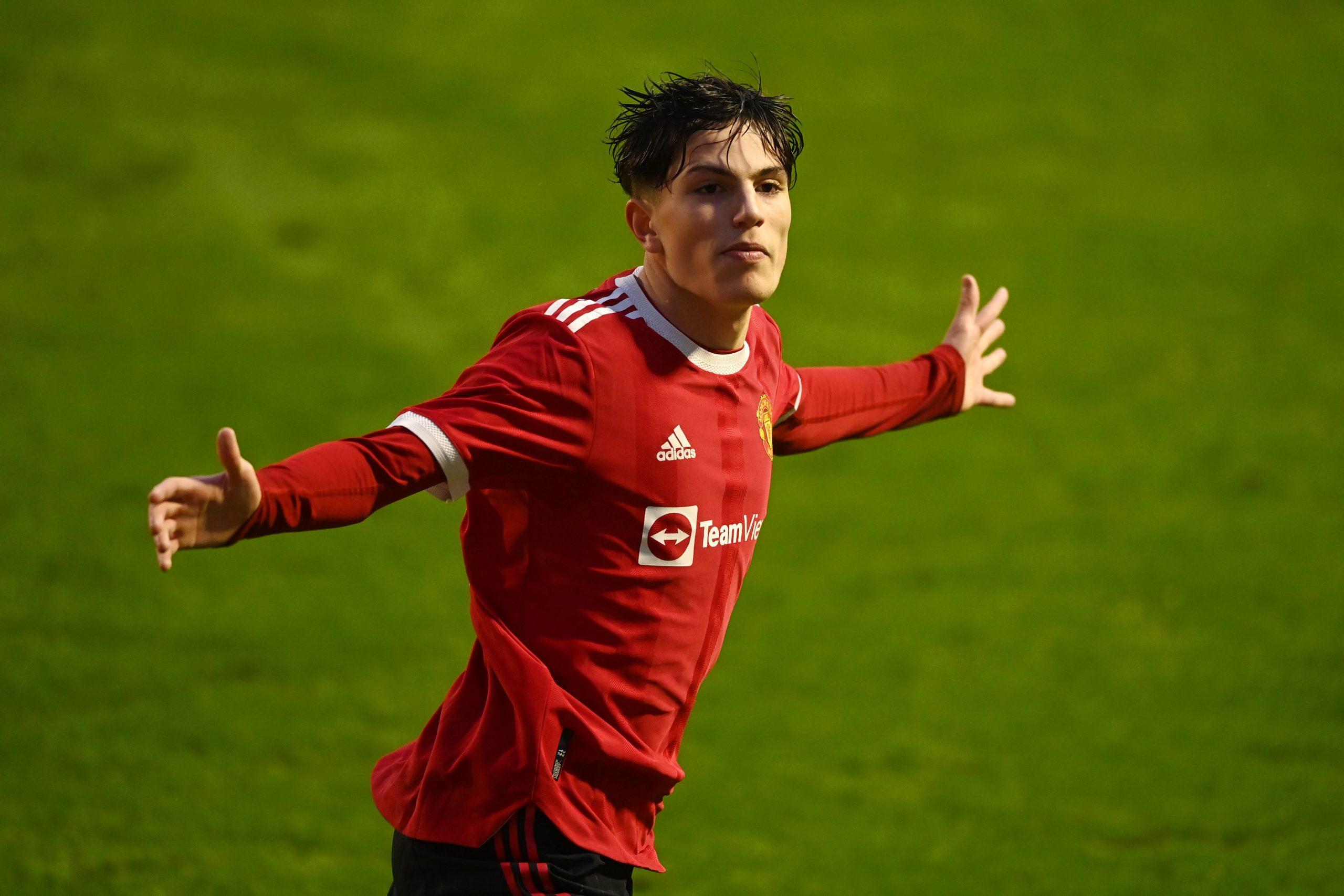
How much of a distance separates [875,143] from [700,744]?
13.6 ft

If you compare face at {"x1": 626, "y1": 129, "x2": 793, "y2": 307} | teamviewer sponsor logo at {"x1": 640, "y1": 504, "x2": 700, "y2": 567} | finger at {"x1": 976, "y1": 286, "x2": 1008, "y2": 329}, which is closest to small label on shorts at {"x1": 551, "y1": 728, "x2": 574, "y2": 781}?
teamviewer sponsor logo at {"x1": 640, "y1": 504, "x2": 700, "y2": 567}

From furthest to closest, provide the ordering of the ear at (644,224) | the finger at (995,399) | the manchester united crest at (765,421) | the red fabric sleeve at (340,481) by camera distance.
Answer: the finger at (995,399), the manchester united crest at (765,421), the ear at (644,224), the red fabric sleeve at (340,481)

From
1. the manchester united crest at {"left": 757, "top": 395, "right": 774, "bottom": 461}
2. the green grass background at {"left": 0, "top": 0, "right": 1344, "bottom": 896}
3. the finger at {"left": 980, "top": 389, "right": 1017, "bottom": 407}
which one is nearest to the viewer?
the manchester united crest at {"left": 757, "top": 395, "right": 774, "bottom": 461}

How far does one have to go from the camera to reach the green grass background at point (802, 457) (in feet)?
15.9

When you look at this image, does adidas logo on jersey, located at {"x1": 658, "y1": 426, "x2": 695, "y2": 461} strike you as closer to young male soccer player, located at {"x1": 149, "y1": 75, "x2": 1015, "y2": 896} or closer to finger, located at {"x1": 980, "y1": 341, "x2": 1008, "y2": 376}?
young male soccer player, located at {"x1": 149, "y1": 75, "x2": 1015, "y2": 896}

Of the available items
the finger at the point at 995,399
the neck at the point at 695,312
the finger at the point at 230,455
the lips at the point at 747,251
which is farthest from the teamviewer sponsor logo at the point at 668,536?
the finger at the point at 995,399

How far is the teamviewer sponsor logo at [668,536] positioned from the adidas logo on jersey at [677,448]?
0.27 feet

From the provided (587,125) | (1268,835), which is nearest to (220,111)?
(587,125)

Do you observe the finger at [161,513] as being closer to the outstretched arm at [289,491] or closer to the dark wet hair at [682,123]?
the outstretched arm at [289,491]

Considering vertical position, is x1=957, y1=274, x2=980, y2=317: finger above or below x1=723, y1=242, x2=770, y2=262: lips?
above

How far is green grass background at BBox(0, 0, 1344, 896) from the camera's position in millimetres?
4852

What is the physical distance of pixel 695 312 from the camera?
239cm

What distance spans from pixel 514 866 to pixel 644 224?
3.55ft

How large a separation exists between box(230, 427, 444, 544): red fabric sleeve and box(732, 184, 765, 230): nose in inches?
24.7
